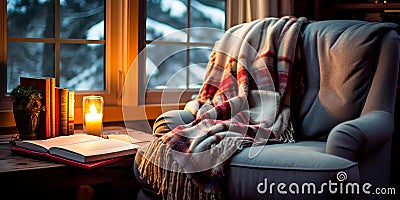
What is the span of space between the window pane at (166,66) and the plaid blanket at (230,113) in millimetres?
489

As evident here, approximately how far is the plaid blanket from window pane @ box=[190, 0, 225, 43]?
496 millimetres

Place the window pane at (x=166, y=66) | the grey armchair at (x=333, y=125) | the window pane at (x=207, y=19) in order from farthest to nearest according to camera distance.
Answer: the window pane at (x=207, y=19) → the window pane at (x=166, y=66) → the grey armchair at (x=333, y=125)

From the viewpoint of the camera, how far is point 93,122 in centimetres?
234

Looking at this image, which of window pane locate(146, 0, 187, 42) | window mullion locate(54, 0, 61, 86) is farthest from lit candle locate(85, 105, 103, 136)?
window pane locate(146, 0, 187, 42)

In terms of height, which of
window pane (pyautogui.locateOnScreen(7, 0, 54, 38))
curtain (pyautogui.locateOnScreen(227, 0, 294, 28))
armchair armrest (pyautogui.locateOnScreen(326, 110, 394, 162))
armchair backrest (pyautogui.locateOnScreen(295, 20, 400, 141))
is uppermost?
curtain (pyautogui.locateOnScreen(227, 0, 294, 28))

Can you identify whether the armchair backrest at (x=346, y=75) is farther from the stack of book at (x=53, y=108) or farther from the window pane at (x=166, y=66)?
the stack of book at (x=53, y=108)

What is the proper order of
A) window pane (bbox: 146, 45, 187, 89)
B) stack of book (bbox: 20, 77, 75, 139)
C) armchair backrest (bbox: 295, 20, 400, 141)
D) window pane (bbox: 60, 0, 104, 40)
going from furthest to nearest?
window pane (bbox: 146, 45, 187, 89) → window pane (bbox: 60, 0, 104, 40) → armchair backrest (bbox: 295, 20, 400, 141) → stack of book (bbox: 20, 77, 75, 139)

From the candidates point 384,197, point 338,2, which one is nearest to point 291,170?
point 384,197

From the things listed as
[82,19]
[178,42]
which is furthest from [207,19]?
[82,19]

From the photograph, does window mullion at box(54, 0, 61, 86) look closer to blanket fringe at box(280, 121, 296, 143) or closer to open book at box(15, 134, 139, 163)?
open book at box(15, 134, 139, 163)

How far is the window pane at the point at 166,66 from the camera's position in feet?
10.1

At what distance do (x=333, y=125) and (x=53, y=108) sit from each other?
44.5 inches

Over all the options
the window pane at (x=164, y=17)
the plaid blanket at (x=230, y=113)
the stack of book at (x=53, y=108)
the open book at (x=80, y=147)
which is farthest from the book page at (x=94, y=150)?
the window pane at (x=164, y=17)

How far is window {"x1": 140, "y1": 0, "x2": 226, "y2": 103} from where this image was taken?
10.1 ft
